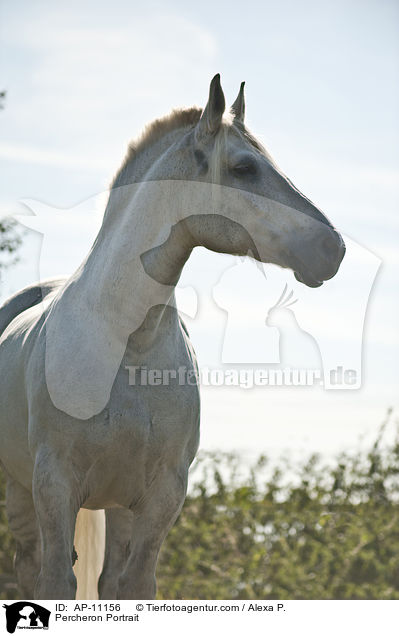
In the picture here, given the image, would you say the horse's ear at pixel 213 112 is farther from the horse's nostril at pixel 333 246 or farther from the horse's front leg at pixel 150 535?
the horse's front leg at pixel 150 535

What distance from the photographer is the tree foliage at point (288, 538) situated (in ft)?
22.5

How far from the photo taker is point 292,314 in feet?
12.8

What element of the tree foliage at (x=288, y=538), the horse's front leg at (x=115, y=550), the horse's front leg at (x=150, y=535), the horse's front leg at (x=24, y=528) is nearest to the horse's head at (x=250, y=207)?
the horse's front leg at (x=150, y=535)

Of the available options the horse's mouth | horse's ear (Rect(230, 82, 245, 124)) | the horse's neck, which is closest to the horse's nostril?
the horse's mouth

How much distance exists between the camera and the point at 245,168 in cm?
340

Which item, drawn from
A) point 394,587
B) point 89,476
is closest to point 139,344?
point 89,476

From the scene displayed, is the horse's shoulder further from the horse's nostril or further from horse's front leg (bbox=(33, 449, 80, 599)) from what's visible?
the horse's nostril

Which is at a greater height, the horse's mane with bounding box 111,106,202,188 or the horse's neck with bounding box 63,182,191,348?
the horse's mane with bounding box 111,106,202,188

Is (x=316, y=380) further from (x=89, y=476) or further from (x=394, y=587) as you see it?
(x=394, y=587)

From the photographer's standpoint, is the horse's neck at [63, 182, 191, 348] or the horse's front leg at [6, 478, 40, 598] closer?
the horse's neck at [63, 182, 191, 348]

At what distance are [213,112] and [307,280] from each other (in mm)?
828

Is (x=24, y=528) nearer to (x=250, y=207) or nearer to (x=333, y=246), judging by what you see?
(x=250, y=207)

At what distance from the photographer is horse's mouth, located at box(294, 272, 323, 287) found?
3.33 meters
